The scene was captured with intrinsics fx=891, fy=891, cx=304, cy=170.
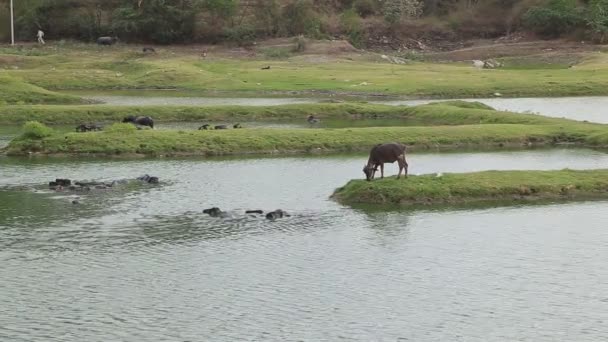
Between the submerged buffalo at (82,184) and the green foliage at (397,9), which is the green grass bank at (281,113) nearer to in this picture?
the submerged buffalo at (82,184)

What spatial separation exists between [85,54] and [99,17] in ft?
65.4

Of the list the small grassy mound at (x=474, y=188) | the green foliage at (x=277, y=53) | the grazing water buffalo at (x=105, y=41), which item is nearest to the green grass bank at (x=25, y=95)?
the green foliage at (x=277, y=53)

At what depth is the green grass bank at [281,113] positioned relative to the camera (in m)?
60.9

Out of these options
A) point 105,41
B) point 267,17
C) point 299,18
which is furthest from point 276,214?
point 267,17

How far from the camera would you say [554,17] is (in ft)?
374

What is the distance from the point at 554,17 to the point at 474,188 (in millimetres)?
83860

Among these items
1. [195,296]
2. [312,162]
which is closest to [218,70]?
[312,162]

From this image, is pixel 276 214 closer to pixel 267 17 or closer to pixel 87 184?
pixel 87 184

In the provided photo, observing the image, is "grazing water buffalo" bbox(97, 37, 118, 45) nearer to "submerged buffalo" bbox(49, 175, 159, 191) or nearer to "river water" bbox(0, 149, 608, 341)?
"river water" bbox(0, 149, 608, 341)

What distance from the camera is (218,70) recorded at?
94938 mm

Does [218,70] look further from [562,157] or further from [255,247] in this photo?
[255,247]

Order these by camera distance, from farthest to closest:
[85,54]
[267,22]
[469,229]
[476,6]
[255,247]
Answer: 1. [476,6]
2. [267,22]
3. [85,54]
4. [469,229]
5. [255,247]

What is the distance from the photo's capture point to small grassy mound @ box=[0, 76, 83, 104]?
69062 mm

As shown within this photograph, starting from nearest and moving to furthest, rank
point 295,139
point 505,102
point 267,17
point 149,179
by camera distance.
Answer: point 149,179 < point 295,139 < point 505,102 < point 267,17
